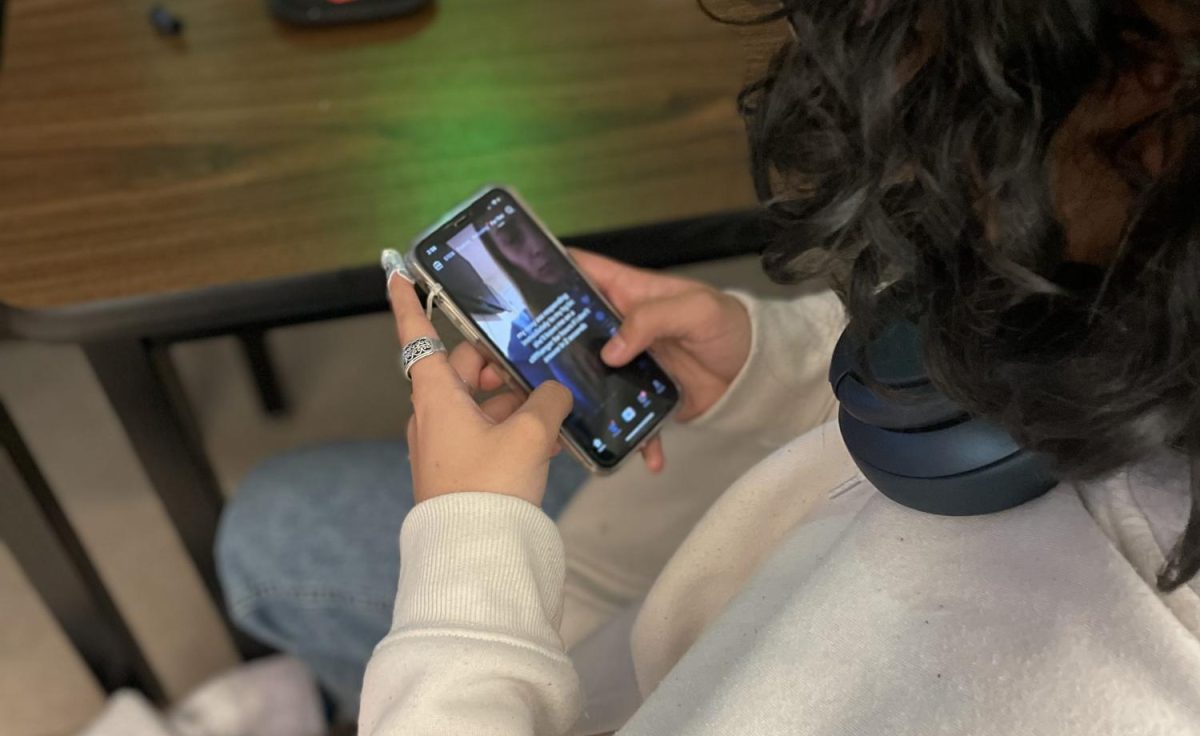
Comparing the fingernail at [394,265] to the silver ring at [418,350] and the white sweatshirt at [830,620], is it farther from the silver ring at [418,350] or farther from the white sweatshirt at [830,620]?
the white sweatshirt at [830,620]

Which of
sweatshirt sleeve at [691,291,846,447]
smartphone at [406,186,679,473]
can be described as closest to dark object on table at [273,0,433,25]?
smartphone at [406,186,679,473]

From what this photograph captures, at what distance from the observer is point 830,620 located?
408mm

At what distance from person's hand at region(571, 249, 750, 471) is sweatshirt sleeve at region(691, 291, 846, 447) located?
12 mm

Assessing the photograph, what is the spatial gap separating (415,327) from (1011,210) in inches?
12.7

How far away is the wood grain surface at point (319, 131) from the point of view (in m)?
0.65

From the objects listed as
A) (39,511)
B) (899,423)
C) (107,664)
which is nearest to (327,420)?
(107,664)

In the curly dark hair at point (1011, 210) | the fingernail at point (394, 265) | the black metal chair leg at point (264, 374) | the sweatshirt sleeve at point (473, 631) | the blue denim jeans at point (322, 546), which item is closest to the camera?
the curly dark hair at point (1011, 210)

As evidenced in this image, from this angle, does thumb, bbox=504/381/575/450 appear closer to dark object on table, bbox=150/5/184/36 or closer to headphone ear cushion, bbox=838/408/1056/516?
headphone ear cushion, bbox=838/408/1056/516

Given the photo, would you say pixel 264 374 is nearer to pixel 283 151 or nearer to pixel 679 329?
pixel 283 151

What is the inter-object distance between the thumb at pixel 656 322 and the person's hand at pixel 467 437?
0.09m

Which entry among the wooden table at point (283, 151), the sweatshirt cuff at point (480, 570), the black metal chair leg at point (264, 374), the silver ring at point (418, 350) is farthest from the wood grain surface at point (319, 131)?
the black metal chair leg at point (264, 374)

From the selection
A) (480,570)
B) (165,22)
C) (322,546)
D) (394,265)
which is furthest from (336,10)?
(480,570)

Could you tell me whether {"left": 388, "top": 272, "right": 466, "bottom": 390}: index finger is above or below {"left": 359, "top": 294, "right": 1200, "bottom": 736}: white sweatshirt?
above

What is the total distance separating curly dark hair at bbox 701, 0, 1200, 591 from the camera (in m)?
0.29
